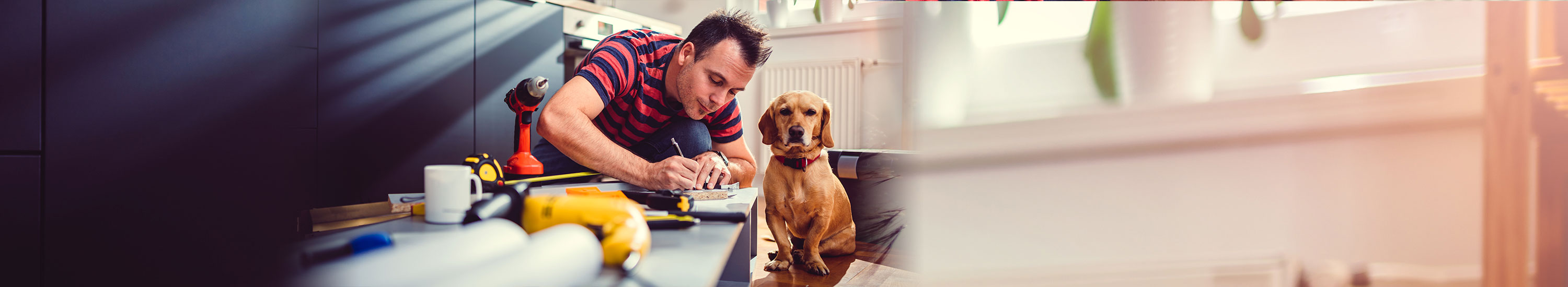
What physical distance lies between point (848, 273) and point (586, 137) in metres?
0.75

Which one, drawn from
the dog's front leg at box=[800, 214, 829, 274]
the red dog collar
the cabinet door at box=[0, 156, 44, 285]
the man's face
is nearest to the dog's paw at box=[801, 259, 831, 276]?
the dog's front leg at box=[800, 214, 829, 274]

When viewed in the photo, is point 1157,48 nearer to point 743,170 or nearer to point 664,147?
point 743,170

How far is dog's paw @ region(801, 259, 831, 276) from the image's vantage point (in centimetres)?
146

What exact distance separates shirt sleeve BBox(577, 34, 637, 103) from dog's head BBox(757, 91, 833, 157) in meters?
0.34

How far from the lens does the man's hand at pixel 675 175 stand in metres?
0.94

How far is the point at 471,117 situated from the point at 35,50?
100cm

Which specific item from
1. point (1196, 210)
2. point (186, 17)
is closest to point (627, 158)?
point (1196, 210)

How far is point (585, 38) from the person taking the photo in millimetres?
2363

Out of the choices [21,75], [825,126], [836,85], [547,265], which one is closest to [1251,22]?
[825,126]

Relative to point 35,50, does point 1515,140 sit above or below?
below

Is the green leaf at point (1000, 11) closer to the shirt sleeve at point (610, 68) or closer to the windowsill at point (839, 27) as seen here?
the shirt sleeve at point (610, 68)

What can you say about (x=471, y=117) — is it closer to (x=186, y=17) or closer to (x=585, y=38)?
(x=585, y=38)

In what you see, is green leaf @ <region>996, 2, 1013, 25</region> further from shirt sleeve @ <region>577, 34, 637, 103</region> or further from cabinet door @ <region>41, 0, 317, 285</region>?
cabinet door @ <region>41, 0, 317, 285</region>

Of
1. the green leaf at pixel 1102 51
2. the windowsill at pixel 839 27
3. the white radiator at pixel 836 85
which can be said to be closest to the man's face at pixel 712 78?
the green leaf at pixel 1102 51
